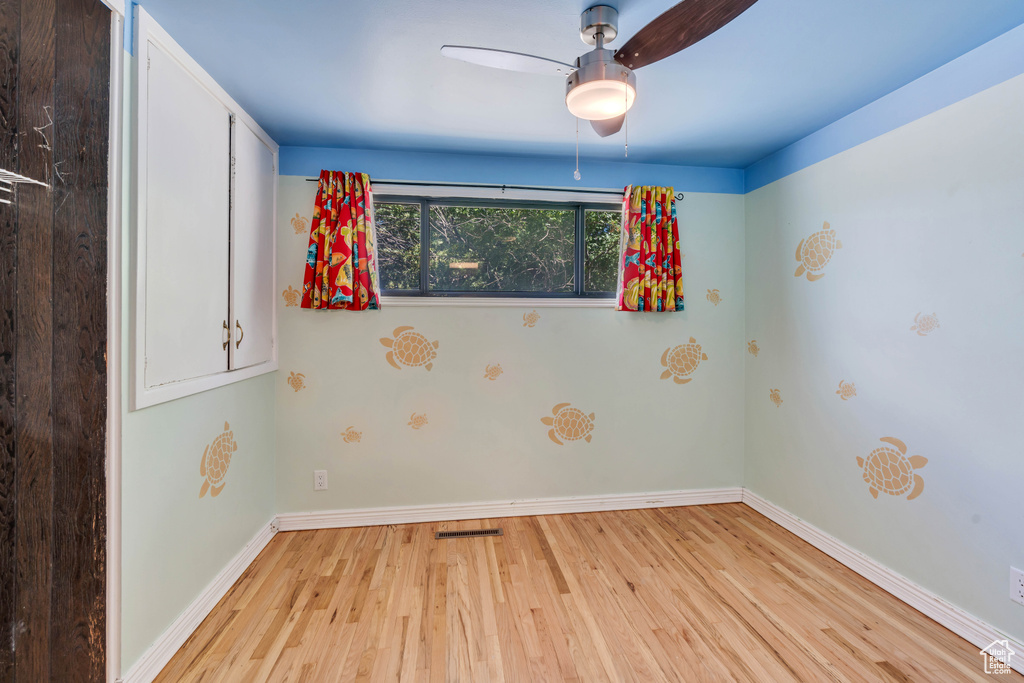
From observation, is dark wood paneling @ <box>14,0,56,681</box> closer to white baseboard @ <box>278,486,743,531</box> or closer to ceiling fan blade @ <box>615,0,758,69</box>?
white baseboard @ <box>278,486,743,531</box>

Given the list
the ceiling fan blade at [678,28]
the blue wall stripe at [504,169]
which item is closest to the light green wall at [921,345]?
the blue wall stripe at [504,169]

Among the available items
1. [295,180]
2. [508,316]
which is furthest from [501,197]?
[295,180]

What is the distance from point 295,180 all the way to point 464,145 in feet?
3.39

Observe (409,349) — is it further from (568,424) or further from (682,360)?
(682,360)

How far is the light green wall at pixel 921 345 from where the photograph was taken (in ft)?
5.32

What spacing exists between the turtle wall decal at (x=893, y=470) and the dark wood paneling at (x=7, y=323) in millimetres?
3214

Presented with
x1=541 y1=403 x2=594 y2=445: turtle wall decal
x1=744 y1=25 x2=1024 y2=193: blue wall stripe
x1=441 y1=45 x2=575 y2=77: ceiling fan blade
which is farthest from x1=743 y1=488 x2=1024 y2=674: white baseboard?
x1=441 y1=45 x2=575 y2=77: ceiling fan blade

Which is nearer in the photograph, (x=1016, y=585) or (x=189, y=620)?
(x=1016, y=585)

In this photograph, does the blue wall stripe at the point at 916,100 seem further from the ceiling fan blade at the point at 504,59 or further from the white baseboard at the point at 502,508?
the white baseboard at the point at 502,508

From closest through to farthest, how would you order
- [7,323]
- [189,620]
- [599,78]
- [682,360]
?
[7,323]
[599,78]
[189,620]
[682,360]

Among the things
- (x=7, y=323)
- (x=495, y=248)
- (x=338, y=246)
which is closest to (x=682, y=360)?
(x=495, y=248)

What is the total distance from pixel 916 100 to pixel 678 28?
1490 mm

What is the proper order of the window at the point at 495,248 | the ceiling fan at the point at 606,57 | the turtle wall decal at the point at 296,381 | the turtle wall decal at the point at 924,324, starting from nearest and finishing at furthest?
the ceiling fan at the point at 606,57 < the turtle wall decal at the point at 924,324 < the turtle wall decal at the point at 296,381 < the window at the point at 495,248

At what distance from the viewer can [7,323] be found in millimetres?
1112
